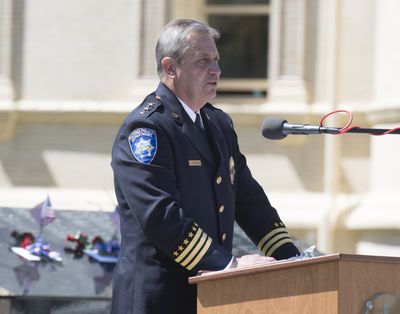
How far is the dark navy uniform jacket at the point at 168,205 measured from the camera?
3531 mm

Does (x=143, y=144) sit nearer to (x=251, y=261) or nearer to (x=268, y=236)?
(x=251, y=261)

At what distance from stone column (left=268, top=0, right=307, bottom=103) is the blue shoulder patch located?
612cm

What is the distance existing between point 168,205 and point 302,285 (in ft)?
1.70

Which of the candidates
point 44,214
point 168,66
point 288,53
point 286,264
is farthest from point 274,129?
point 288,53

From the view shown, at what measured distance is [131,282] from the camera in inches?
145

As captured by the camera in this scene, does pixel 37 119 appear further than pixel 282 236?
Yes

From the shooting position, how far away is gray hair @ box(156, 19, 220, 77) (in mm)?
3742

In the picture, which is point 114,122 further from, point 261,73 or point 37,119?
point 261,73

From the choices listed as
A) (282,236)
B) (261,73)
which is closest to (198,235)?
(282,236)

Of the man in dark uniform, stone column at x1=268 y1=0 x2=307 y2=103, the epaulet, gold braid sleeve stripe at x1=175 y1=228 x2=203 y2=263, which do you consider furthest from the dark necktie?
stone column at x1=268 y1=0 x2=307 y2=103

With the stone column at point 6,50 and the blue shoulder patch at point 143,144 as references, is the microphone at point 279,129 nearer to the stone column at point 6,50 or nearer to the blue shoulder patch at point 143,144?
the blue shoulder patch at point 143,144

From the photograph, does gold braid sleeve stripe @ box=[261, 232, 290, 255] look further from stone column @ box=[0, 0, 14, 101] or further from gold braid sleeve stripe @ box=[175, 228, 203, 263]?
stone column @ box=[0, 0, 14, 101]

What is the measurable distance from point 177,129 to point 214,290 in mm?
632

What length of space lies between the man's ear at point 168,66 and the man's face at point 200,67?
0.02 meters
